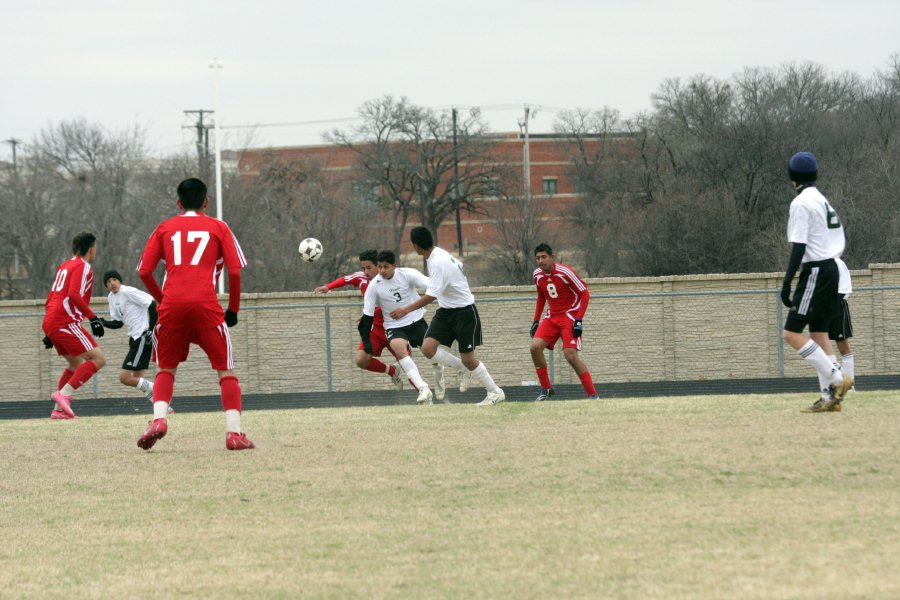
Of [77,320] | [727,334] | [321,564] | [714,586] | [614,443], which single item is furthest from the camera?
[727,334]

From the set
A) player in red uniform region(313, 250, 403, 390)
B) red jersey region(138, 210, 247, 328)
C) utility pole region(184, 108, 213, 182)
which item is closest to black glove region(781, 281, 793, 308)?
red jersey region(138, 210, 247, 328)

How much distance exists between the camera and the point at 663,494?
6469 millimetres

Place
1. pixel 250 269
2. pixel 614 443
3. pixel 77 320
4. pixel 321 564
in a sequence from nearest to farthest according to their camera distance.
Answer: pixel 321 564
pixel 614 443
pixel 77 320
pixel 250 269

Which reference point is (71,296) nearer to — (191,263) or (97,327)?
(97,327)

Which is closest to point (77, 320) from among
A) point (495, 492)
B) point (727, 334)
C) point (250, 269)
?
point (495, 492)

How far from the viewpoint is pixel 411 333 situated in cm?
1450

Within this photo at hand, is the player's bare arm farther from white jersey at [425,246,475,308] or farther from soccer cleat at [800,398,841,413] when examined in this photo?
soccer cleat at [800,398,841,413]

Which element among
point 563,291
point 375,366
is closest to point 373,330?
point 375,366

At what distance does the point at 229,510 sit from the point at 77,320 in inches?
330

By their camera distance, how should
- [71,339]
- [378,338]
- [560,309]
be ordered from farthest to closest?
[378,338] → [560,309] → [71,339]

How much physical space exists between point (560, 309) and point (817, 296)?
19.2ft

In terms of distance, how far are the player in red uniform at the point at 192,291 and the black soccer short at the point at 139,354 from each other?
8.42 metres

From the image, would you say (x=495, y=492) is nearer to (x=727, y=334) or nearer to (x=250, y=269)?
(x=727, y=334)

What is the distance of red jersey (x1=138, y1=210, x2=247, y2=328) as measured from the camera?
8.42m
